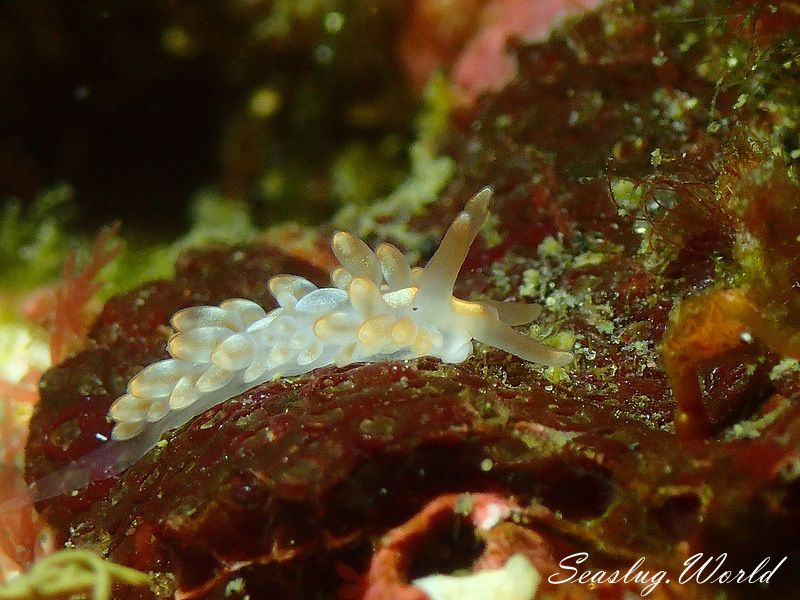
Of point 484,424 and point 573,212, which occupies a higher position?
point 573,212

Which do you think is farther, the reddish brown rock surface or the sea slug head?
the sea slug head

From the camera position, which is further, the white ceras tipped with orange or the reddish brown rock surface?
the white ceras tipped with orange

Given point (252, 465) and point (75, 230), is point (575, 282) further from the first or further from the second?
point (75, 230)

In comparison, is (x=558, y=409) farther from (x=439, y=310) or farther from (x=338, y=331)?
(x=338, y=331)

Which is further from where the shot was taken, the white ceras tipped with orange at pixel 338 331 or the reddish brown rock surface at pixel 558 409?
the white ceras tipped with orange at pixel 338 331

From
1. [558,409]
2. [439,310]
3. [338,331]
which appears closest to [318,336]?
[338,331]

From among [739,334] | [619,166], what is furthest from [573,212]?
[739,334]
